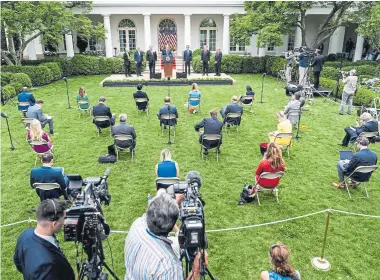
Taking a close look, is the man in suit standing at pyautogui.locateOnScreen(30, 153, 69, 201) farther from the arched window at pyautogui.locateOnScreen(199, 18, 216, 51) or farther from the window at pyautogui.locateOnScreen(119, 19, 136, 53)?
the arched window at pyautogui.locateOnScreen(199, 18, 216, 51)

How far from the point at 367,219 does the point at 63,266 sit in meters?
5.81

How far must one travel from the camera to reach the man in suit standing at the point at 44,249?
297cm

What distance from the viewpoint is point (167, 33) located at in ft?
99.9

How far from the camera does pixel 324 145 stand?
1048 centimetres

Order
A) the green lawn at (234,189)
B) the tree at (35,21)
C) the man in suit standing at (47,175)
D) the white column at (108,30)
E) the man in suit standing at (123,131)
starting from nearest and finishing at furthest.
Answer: the green lawn at (234,189)
the man in suit standing at (47,175)
the man in suit standing at (123,131)
the tree at (35,21)
the white column at (108,30)

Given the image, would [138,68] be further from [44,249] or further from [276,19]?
[44,249]

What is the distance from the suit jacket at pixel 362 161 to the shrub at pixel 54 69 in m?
18.6

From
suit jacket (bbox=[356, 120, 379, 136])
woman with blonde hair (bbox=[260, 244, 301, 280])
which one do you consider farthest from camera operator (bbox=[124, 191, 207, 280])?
suit jacket (bbox=[356, 120, 379, 136])

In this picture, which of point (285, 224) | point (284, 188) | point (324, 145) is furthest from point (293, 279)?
point (324, 145)

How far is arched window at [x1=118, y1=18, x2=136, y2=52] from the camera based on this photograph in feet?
98.8

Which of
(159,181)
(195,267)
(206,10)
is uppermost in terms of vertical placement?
(206,10)

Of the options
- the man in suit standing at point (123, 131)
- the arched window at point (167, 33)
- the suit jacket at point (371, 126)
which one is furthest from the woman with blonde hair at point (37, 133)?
the arched window at point (167, 33)

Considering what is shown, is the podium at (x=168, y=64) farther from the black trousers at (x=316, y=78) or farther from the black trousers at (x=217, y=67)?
the black trousers at (x=316, y=78)

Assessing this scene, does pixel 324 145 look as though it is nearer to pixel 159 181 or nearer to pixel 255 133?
pixel 255 133
